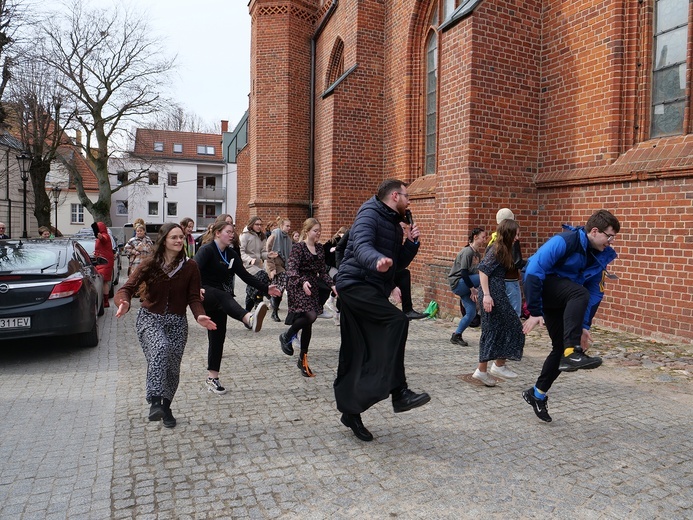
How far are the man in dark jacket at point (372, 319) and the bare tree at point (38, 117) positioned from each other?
26.0m

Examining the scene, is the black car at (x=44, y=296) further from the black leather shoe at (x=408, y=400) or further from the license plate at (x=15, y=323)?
the black leather shoe at (x=408, y=400)

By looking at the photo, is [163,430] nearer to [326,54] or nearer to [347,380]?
[347,380]

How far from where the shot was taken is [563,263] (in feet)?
13.6

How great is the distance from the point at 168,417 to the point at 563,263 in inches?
132

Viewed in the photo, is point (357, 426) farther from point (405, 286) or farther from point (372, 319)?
point (405, 286)

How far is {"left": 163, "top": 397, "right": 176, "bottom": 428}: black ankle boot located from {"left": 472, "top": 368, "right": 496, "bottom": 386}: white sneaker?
294cm

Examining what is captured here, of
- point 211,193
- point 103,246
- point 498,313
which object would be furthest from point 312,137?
point 211,193

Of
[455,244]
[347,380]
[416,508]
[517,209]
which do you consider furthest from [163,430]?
[517,209]

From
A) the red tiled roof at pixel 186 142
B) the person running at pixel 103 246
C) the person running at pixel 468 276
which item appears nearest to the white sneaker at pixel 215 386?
the person running at pixel 468 276

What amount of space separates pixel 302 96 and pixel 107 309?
11164 mm

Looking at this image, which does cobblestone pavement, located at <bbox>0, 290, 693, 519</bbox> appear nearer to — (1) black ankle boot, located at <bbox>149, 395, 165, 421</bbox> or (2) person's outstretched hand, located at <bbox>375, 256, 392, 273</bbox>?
(1) black ankle boot, located at <bbox>149, 395, 165, 421</bbox>

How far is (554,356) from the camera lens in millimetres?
4215

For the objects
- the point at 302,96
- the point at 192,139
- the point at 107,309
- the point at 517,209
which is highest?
the point at 192,139

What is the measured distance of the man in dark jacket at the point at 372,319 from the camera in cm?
373
